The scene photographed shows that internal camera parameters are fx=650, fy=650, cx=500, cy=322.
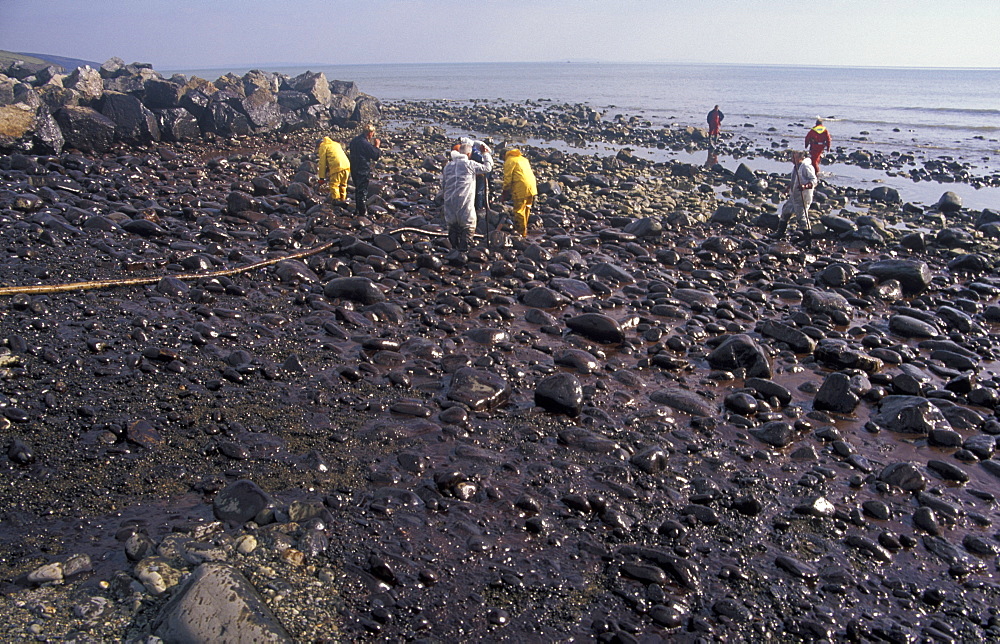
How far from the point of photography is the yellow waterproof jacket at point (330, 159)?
43.9 feet

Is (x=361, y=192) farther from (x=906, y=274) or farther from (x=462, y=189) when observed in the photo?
(x=906, y=274)

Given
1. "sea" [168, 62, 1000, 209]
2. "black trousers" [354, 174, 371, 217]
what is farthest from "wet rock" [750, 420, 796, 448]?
"sea" [168, 62, 1000, 209]

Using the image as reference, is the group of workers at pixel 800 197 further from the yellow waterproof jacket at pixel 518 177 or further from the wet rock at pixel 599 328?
the wet rock at pixel 599 328

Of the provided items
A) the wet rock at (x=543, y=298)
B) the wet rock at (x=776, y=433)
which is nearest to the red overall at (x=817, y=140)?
the wet rock at (x=543, y=298)

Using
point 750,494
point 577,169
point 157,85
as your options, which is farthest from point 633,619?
point 157,85

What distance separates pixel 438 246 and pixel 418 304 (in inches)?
113

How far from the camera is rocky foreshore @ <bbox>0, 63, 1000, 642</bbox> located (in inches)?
163

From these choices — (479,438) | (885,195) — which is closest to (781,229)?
(885,195)

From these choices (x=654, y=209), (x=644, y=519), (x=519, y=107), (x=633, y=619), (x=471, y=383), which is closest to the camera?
(x=633, y=619)

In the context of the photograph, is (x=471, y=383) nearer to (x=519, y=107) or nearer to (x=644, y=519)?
(x=644, y=519)

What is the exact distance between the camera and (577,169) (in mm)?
21281

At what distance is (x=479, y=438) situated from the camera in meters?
6.07

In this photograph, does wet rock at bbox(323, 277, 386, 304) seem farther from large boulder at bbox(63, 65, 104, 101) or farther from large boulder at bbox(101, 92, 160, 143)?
large boulder at bbox(63, 65, 104, 101)

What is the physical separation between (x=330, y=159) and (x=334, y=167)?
0.61 ft
